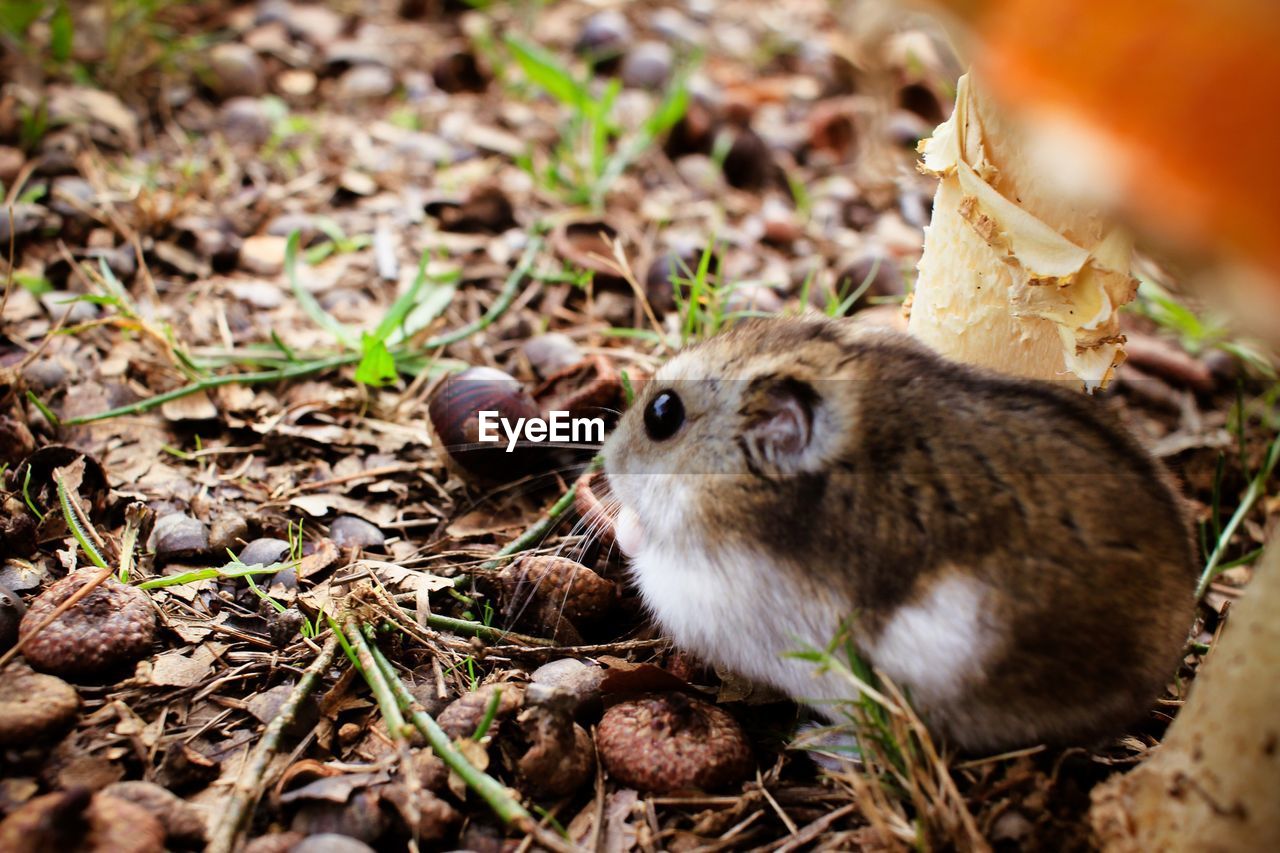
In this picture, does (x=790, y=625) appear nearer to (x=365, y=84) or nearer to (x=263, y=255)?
(x=263, y=255)

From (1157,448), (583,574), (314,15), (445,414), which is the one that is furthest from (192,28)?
(1157,448)

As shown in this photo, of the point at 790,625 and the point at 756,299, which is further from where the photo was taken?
the point at 756,299

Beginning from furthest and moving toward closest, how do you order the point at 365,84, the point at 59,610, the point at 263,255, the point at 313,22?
the point at 313,22, the point at 365,84, the point at 263,255, the point at 59,610

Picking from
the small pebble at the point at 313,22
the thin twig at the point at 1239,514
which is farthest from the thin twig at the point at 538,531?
the small pebble at the point at 313,22

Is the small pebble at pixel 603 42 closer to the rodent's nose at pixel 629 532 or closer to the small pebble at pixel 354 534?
the small pebble at pixel 354 534

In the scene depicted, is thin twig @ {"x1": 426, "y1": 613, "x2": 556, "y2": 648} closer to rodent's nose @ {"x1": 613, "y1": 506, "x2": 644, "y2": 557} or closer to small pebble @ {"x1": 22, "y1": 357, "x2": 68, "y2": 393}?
A: rodent's nose @ {"x1": 613, "y1": 506, "x2": 644, "y2": 557}

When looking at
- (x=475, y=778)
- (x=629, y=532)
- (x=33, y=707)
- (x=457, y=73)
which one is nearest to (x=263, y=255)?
(x=457, y=73)

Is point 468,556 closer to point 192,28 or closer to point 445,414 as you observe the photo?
point 445,414

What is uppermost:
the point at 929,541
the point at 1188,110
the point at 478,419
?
the point at 1188,110
